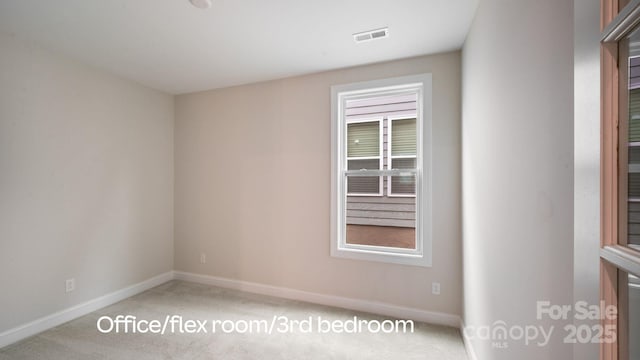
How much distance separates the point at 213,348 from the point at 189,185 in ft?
7.62

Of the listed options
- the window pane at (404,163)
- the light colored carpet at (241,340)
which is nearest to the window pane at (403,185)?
the window pane at (404,163)

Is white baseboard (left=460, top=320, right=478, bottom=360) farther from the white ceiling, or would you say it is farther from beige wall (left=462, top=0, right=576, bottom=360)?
the white ceiling

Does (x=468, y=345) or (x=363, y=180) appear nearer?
(x=468, y=345)

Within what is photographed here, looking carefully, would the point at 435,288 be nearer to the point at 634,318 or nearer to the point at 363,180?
the point at 363,180

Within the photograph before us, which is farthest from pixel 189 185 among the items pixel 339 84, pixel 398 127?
pixel 398 127

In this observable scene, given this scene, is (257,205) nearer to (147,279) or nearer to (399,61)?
(147,279)

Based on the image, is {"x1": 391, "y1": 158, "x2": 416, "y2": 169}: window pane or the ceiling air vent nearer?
the ceiling air vent

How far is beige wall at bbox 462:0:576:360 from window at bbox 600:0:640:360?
388 mm

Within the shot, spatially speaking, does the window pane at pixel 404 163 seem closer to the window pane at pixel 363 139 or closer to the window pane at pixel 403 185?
the window pane at pixel 403 185

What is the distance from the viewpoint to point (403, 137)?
2.97 metres

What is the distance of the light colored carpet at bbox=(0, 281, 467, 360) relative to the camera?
222 cm

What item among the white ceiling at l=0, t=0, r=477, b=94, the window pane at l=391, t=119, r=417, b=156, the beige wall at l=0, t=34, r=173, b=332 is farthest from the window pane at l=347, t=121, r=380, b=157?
the beige wall at l=0, t=34, r=173, b=332

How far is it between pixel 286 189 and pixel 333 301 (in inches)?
56.2

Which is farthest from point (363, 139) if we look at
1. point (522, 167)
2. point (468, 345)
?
point (468, 345)
